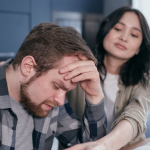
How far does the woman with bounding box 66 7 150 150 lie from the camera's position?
128cm

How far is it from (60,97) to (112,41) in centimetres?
66

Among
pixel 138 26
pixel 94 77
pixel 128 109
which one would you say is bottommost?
pixel 128 109

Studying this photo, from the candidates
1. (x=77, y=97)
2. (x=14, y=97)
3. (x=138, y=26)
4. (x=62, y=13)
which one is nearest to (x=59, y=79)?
(x=14, y=97)

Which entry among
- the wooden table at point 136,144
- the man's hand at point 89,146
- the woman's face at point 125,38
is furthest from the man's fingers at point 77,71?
the woman's face at point 125,38

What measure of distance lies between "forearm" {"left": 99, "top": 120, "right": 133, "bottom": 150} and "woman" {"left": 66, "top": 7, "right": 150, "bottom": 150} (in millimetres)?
220

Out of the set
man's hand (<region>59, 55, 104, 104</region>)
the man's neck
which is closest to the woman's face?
man's hand (<region>59, 55, 104, 104</region>)

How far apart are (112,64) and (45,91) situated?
2.27 feet

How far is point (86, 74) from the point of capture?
85cm

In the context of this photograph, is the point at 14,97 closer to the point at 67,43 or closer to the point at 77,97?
the point at 67,43

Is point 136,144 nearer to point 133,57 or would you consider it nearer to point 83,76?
point 83,76

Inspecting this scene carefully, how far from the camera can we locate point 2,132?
2.72 ft

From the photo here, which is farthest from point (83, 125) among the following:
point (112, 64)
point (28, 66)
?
point (112, 64)

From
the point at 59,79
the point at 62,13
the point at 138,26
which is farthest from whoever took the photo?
the point at 62,13

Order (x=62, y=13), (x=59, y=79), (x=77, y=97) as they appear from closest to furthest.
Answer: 1. (x=59, y=79)
2. (x=77, y=97)
3. (x=62, y=13)
